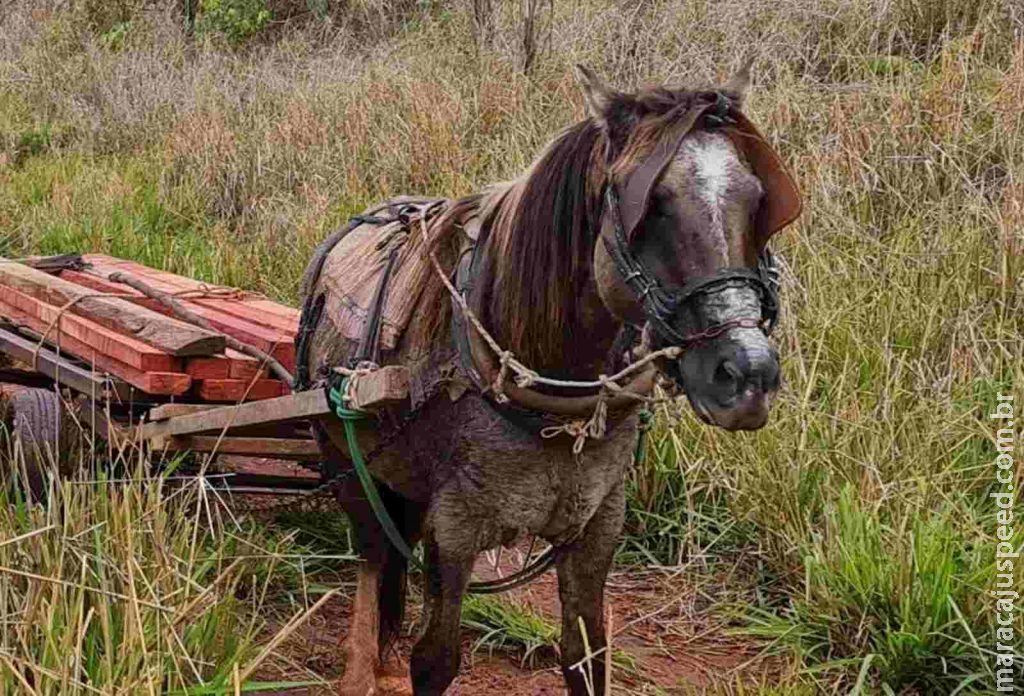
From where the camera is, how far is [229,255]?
7336 millimetres

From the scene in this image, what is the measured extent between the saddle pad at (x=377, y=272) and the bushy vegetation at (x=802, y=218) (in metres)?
0.75

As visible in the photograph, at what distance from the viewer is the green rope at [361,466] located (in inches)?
118

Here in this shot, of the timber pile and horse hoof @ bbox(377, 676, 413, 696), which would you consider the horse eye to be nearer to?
the timber pile

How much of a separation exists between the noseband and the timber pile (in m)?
1.68

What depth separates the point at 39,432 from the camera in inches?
142

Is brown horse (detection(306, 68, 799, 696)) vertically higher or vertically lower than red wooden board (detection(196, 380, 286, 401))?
higher

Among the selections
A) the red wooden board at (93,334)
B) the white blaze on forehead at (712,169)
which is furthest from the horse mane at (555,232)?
the red wooden board at (93,334)

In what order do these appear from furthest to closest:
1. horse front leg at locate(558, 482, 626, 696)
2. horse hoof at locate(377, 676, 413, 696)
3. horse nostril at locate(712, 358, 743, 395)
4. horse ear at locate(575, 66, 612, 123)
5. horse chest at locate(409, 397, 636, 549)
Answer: horse hoof at locate(377, 676, 413, 696) < horse front leg at locate(558, 482, 626, 696) < horse chest at locate(409, 397, 636, 549) < horse ear at locate(575, 66, 612, 123) < horse nostril at locate(712, 358, 743, 395)

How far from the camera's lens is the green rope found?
2.99m

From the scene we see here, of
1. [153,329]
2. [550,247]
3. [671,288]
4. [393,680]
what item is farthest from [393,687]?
[671,288]

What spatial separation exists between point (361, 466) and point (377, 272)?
590 mm

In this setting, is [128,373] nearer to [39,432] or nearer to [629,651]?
[39,432]

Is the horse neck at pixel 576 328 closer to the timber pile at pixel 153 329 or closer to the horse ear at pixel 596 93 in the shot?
the horse ear at pixel 596 93

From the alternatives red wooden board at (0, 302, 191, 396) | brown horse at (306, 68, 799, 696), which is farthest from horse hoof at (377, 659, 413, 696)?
red wooden board at (0, 302, 191, 396)
